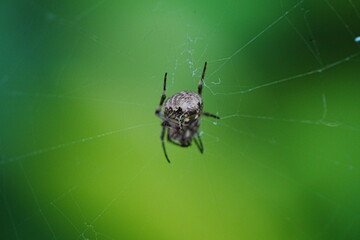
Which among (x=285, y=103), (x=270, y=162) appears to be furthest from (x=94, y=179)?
(x=285, y=103)

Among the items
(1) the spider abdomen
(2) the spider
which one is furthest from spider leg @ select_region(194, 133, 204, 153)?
(1) the spider abdomen

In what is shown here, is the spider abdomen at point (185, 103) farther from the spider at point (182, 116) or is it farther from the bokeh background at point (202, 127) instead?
the bokeh background at point (202, 127)

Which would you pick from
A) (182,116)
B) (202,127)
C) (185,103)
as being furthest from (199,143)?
(185,103)

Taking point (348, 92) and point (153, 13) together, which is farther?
point (153, 13)

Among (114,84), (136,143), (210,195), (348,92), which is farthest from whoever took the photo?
(114,84)

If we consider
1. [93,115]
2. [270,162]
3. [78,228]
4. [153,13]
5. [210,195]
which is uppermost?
[153,13]

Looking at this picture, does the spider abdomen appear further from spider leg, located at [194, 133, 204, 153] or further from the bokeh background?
spider leg, located at [194, 133, 204, 153]

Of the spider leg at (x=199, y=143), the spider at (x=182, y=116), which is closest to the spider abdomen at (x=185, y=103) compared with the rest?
the spider at (x=182, y=116)

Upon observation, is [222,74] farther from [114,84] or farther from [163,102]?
[114,84]
